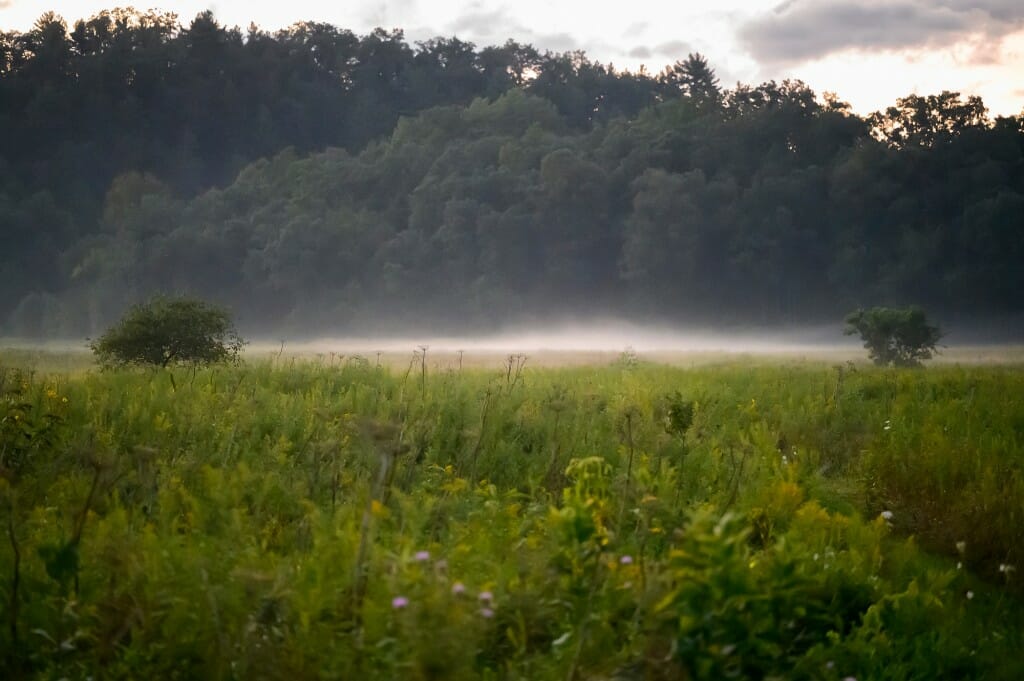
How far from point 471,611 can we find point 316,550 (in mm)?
1058

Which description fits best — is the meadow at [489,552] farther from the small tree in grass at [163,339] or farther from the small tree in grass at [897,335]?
the small tree in grass at [897,335]

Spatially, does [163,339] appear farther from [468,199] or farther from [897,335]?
→ [468,199]

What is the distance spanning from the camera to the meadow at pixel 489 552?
4289 mm

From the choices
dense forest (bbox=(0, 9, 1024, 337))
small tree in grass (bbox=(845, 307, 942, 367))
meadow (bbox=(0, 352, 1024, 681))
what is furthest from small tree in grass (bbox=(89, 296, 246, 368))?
dense forest (bbox=(0, 9, 1024, 337))

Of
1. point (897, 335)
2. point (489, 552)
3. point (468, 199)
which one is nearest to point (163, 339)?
point (489, 552)

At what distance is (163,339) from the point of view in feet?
61.9

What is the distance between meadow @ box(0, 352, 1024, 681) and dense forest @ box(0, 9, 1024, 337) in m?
49.7

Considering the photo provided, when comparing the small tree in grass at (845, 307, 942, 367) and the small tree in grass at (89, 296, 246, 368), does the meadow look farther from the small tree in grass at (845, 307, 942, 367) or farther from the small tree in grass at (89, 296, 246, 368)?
the small tree in grass at (845, 307, 942, 367)

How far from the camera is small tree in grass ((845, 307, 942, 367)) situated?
25.5 meters

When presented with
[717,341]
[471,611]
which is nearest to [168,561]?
[471,611]

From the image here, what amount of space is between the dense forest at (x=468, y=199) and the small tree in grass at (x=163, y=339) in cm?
4211

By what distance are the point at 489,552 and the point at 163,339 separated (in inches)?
571

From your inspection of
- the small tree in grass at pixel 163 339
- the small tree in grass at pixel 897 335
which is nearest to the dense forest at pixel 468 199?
the small tree in grass at pixel 897 335

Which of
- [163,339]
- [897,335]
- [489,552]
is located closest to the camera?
[489,552]
